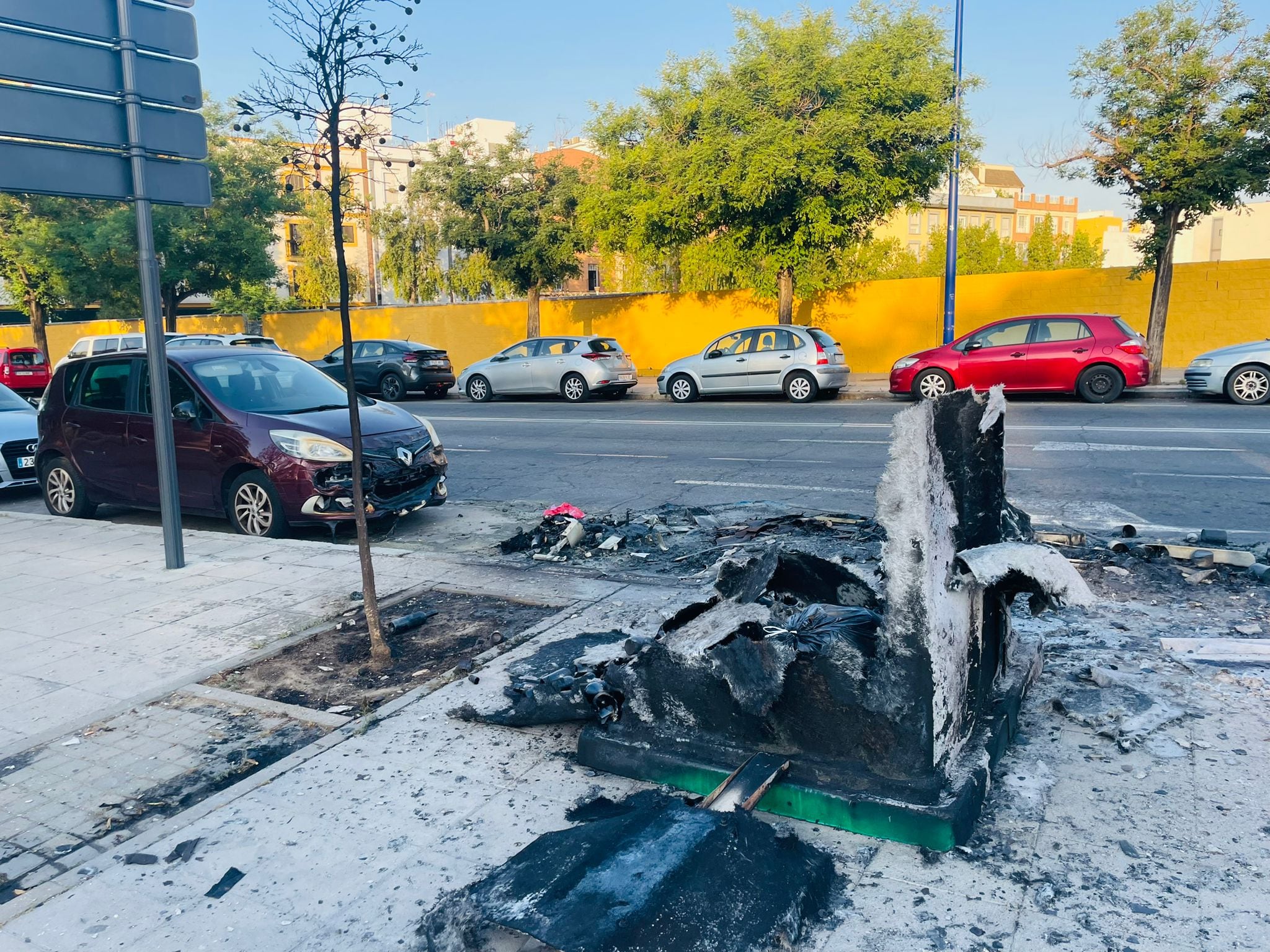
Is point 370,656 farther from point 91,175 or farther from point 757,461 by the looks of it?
point 757,461

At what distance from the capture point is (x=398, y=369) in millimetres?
24609

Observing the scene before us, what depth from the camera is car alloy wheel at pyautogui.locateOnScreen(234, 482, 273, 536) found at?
314 inches

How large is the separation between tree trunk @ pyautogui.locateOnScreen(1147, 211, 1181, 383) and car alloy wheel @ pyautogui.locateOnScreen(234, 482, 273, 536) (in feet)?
52.1

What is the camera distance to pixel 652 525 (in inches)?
305

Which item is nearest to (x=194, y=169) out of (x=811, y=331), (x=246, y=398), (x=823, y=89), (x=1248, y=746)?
(x=246, y=398)

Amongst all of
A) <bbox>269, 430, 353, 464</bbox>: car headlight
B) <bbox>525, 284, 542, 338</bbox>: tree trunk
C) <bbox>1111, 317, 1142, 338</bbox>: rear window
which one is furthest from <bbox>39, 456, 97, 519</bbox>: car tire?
<bbox>525, 284, 542, 338</bbox>: tree trunk

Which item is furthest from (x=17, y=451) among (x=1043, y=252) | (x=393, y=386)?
(x=1043, y=252)

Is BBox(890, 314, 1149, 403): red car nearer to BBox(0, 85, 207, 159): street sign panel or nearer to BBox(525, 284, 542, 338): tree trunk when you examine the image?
BBox(0, 85, 207, 159): street sign panel

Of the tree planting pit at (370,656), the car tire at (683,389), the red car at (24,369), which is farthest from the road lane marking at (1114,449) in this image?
the red car at (24,369)

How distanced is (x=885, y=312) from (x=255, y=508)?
19660mm

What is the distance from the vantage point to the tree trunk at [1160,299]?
697 inches

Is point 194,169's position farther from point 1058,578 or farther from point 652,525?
point 1058,578

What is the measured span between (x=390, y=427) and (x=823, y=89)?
1565 cm

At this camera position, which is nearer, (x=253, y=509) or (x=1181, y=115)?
(x=253, y=509)
